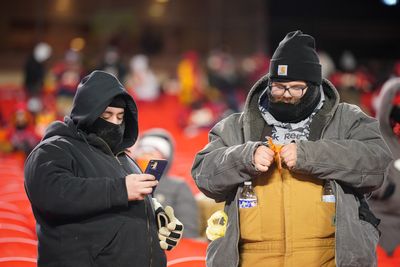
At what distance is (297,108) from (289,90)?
10 centimetres

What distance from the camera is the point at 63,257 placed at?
145 inches

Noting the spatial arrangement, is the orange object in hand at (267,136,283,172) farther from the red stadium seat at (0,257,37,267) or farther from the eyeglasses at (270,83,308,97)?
the red stadium seat at (0,257,37,267)

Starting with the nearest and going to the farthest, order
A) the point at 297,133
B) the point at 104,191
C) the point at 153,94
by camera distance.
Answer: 1. the point at 104,191
2. the point at 297,133
3. the point at 153,94

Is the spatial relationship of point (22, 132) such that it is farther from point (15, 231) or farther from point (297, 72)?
point (297, 72)

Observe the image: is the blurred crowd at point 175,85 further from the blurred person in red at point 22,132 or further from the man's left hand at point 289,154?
the man's left hand at point 289,154

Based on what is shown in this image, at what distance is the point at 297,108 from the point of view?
12.8 ft

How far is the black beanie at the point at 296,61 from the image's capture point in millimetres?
3924

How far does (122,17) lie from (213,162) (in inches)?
912

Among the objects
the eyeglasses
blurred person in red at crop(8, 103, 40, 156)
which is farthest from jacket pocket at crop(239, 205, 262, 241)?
blurred person in red at crop(8, 103, 40, 156)

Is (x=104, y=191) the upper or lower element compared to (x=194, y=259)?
upper

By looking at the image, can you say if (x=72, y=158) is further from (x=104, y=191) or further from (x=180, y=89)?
(x=180, y=89)

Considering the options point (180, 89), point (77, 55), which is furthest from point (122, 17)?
point (180, 89)

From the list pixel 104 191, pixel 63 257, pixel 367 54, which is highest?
pixel 104 191

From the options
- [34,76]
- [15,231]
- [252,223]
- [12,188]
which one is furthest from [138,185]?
[34,76]
